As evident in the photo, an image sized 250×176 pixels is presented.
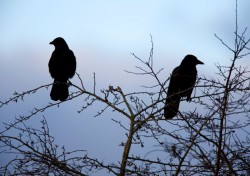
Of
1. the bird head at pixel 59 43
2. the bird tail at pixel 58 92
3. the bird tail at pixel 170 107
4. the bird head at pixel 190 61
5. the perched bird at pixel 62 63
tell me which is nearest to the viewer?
the bird tail at pixel 170 107

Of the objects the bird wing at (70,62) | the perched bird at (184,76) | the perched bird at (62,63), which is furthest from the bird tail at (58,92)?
the perched bird at (184,76)

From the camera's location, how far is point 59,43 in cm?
779

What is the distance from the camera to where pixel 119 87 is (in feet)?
12.5

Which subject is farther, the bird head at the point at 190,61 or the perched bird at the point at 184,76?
the bird head at the point at 190,61

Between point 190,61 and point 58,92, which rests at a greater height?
point 190,61

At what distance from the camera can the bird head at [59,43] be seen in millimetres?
7746

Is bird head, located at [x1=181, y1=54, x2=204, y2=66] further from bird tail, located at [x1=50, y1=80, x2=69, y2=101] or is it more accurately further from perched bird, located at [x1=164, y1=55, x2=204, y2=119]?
bird tail, located at [x1=50, y1=80, x2=69, y2=101]

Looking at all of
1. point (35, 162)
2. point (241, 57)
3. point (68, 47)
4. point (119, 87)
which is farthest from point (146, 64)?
point (68, 47)

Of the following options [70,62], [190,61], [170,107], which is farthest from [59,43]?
[170,107]

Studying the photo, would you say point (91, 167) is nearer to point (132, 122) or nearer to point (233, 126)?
point (132, 122)

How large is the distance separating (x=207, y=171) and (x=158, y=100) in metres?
0.84

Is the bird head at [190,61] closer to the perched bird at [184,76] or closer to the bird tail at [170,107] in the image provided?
the perched bird at [184,76]

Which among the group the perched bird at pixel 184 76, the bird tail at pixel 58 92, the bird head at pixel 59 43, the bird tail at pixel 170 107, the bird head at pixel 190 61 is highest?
the bird head at pixel 59 43

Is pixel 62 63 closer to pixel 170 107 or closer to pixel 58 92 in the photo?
pixel 58 92
